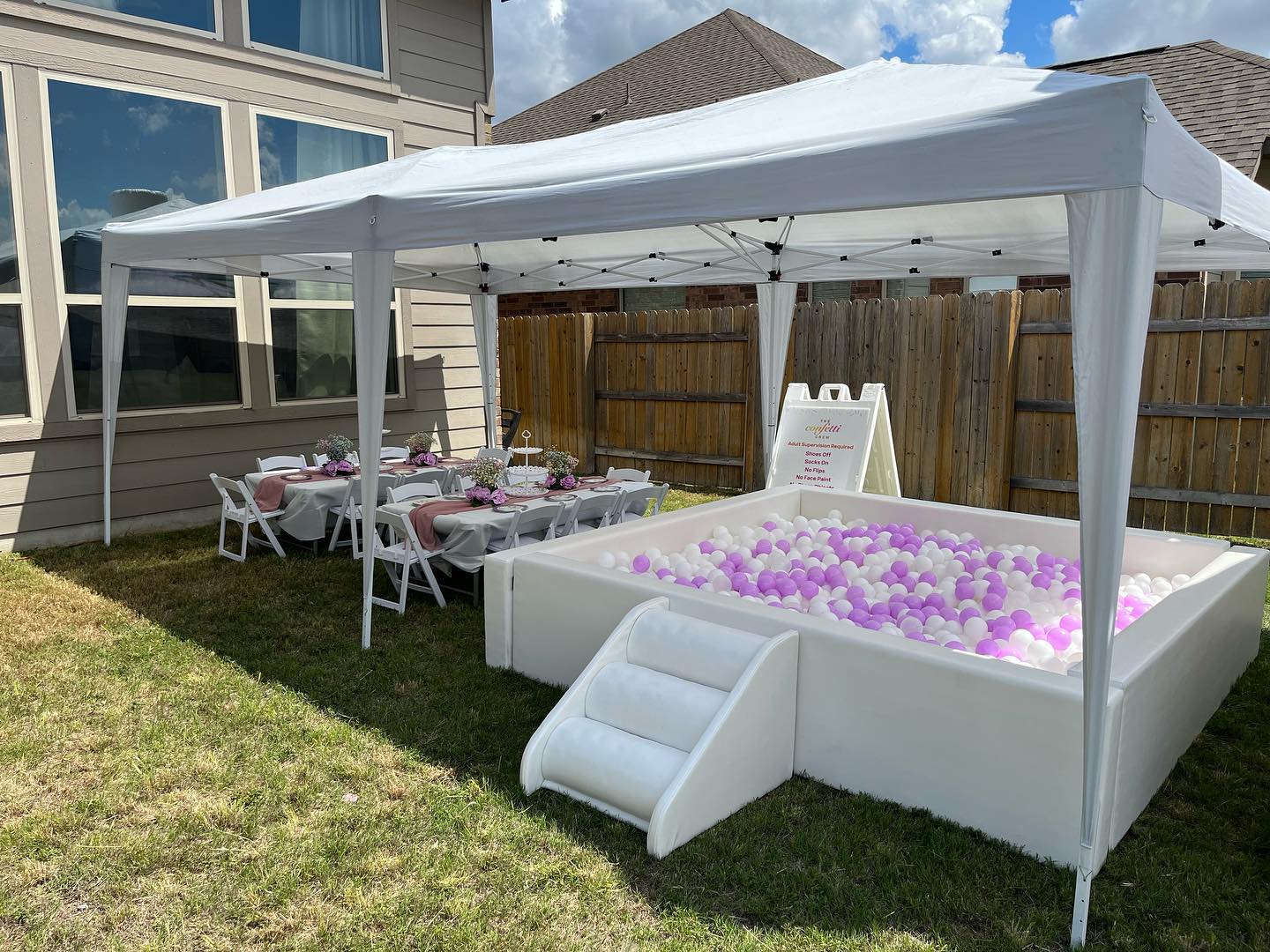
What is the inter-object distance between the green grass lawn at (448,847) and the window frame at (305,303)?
14.1 feet

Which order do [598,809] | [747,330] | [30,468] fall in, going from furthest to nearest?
[747,330], [30,468], [598,809]

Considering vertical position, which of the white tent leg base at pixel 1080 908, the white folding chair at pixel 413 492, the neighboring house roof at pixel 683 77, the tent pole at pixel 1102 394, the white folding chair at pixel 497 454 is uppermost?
the neighboring house roof at pixel 683 77

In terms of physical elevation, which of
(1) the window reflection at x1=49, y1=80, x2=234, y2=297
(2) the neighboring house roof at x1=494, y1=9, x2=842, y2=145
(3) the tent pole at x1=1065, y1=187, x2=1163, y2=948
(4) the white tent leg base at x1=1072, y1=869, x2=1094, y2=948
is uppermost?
(2) the neighboring house roof at x1=494, y1=9, x2=842, y2=145

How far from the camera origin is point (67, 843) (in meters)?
2.75

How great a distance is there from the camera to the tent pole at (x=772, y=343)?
6914mm

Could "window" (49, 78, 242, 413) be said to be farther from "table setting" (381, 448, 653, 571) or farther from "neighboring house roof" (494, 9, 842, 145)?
"neighboring house roof" (494, 9, 842, 145)

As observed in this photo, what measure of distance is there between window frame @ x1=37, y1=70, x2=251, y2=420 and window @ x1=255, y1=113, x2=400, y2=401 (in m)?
0.28

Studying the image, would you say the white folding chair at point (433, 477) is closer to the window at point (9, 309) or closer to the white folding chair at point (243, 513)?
the white folding chair at point (243, 513)

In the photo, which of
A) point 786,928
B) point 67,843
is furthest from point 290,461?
point 786,928

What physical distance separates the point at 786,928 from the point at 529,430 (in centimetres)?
960

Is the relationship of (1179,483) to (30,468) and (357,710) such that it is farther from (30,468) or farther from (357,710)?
(30,468)

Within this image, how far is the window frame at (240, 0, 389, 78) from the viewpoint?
743cm

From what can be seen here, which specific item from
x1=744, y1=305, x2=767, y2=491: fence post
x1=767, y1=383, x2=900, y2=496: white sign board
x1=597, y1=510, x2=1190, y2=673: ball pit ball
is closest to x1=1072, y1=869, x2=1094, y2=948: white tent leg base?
x1=597, y1=510, x2=1190, y2=673: ball pit ball

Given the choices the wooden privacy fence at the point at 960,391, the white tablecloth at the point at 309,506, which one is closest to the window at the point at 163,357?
the white tablecloth at the point at 309,506
